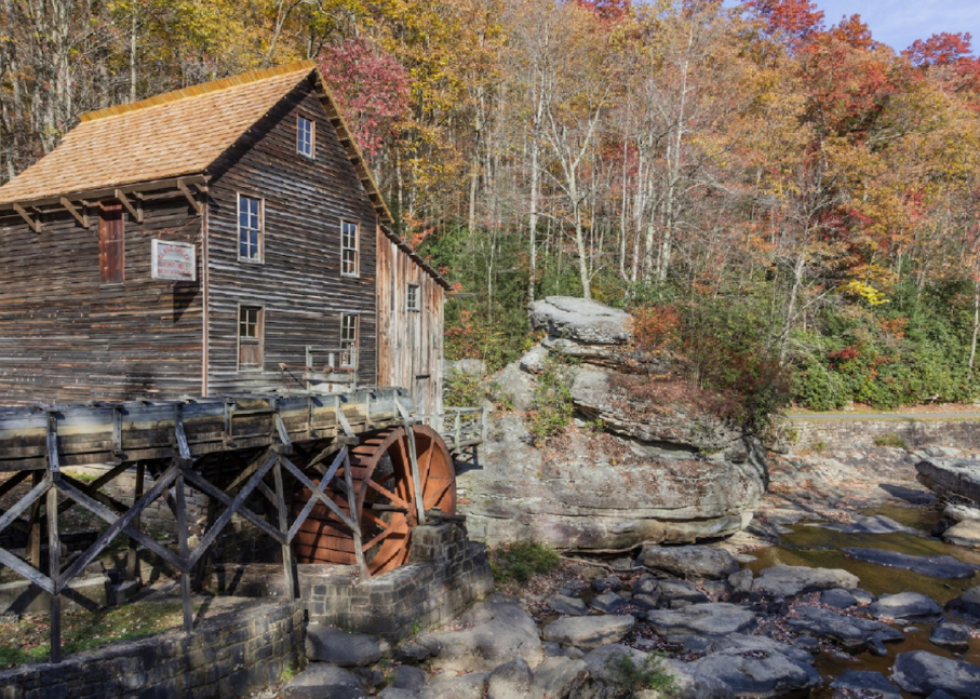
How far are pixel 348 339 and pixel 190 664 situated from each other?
388 inches

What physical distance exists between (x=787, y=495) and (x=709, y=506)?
5820 mm

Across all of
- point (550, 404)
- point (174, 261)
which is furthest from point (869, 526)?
point (174, 261)

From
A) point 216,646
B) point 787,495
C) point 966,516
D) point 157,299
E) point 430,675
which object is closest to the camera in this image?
point 216,646

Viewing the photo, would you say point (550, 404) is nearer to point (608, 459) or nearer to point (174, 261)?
point (608, 459)

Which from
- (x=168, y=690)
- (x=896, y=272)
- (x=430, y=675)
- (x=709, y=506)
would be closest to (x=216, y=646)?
(x=168, y=690)

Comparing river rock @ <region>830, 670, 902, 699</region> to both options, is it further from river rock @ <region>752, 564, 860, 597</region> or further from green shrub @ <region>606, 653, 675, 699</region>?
river rock @ <region>752, 564, 860, 597</region>

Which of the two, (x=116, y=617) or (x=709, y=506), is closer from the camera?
(x=116, y=617)

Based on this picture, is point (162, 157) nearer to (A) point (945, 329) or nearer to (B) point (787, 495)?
(B) point (787, 495)

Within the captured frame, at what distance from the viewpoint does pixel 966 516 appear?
18.2 m

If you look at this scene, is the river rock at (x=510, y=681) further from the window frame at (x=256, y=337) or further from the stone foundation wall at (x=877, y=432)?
→ the stone foundation wall at (x=877, y=432)

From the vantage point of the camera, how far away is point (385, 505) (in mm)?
14133

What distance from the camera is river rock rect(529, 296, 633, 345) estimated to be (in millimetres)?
20172

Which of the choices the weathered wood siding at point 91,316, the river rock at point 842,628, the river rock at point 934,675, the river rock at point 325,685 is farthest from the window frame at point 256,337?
the river rock at point 934,675

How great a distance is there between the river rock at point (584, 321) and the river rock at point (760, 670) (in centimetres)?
1072
